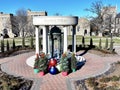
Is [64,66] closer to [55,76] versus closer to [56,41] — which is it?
[55,76]

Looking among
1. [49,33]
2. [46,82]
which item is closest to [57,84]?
[46,82]

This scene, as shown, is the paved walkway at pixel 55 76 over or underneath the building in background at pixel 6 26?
underneath

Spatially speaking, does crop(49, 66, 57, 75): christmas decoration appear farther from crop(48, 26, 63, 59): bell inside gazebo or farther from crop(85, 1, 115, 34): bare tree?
crop(85, 1, 115, 34): bare tree

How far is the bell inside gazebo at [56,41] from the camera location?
20.5 metres

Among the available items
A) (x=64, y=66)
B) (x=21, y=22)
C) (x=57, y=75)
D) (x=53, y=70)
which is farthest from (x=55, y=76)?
(x=21, y=22)

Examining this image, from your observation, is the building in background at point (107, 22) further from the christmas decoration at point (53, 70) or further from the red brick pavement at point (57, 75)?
the christmas decoration at point (53, 70)

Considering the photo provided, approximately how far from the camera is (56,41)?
69.0 feet

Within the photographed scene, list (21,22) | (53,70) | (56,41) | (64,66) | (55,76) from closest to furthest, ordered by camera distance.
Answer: (55,76) → (64,66) → (53,70) → (56,41) → (21,22)

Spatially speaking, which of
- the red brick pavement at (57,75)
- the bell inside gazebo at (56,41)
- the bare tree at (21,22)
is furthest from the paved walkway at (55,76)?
the bare tree at (21,22)

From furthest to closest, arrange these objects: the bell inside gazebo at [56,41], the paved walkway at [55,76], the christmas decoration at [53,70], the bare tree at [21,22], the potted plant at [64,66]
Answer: the bare tree at [21,22] → the bell inside gazebo at [56,41] → the christmas decoration at [53,70] → the potted plant at [64,66] → the paved walkway at [55,76]

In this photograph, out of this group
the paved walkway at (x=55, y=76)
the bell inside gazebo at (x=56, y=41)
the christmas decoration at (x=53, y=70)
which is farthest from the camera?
the bell inside gazebo at (x=56, y=41)

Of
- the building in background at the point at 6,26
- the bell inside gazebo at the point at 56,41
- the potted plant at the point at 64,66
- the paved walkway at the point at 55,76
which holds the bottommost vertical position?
the paved walkway at the point at 55,76

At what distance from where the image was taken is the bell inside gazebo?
20.5 meters

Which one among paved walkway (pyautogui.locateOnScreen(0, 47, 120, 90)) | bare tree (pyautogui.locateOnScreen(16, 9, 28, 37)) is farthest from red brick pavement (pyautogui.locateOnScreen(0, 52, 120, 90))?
bare tree (pyautogui.locateOnScreen(16, 9, 28, 37))
